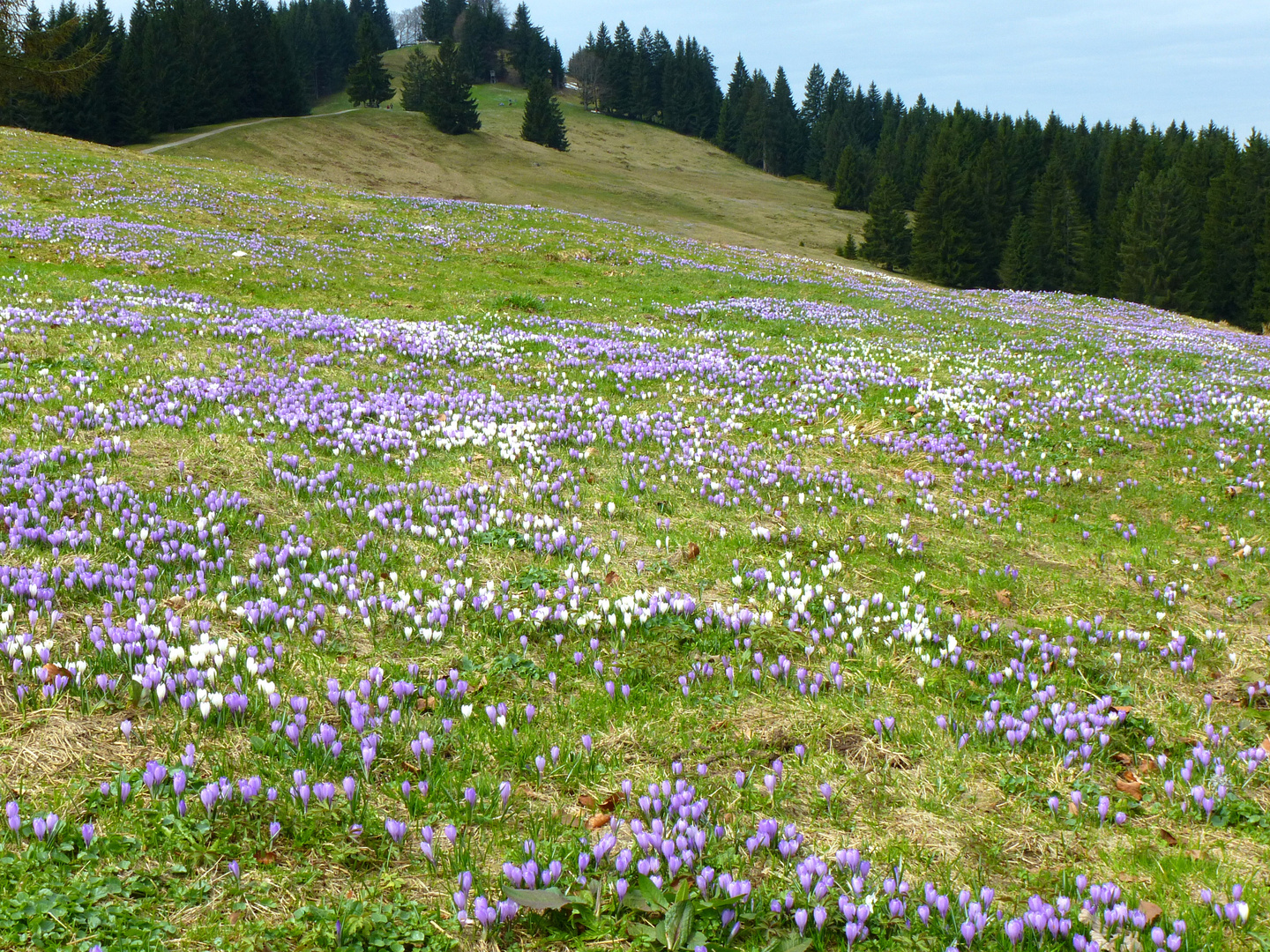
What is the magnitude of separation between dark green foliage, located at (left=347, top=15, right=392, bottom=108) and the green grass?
11216cm

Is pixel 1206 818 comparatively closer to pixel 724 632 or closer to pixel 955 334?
pixel 724 632

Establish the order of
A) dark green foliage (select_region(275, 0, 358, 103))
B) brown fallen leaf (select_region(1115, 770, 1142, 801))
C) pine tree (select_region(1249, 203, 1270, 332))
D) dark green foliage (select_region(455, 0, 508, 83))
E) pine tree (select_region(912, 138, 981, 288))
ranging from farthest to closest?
dark green foliage (select_region(455, 0, 508, 83)) < dark green foliage (select_region(275, 0, 358, 103)) < pine tree (select_region(912, 138, 981, 288)) < pine tree (select_region(1249, 203, 1270, 332)) < brown fallen leaf (select_region(1115, 770, 1142, 801))

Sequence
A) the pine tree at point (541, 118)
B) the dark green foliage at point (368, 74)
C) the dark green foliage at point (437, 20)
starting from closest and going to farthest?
1. the pine tree at point (541, 118)
2. the dark green foliage at point (368, 74)
3. the dark green foliage at point (437, 20)

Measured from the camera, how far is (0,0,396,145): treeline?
7012 cm

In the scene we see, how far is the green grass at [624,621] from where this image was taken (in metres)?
3.51

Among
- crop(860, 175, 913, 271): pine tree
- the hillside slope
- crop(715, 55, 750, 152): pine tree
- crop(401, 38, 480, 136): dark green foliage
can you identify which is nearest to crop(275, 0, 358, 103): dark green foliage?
the hillside slope

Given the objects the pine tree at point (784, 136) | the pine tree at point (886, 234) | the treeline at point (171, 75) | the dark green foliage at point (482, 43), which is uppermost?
the dark green foliage at point (482, 43)

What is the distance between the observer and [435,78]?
97.2 metres

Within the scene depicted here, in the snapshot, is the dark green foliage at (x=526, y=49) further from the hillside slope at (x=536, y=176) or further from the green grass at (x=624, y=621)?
the green grass at (x=624, y=621)

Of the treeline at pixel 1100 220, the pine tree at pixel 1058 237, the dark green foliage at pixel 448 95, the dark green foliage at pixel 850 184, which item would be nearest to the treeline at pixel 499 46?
the dark green foliage at pixel 448 95

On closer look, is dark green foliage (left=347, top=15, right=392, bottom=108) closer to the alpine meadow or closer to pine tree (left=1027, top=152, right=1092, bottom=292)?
pine tree (left=1027, top=152, right=1092, bottom=292)

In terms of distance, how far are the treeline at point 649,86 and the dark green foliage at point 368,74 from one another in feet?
179

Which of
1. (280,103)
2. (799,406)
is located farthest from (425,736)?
(280,103)

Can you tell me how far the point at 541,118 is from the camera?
368 ft
